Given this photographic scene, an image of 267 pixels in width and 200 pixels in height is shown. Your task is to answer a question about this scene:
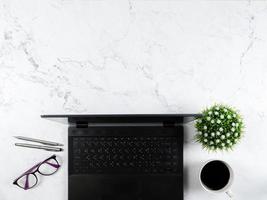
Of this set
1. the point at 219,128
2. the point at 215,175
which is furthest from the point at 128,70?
the point at 215,175

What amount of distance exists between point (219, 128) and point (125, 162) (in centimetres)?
35

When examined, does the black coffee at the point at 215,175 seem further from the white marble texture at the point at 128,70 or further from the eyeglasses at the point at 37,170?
the eyeglasses at the point at 37,170

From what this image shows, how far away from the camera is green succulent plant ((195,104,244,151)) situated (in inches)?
46.8

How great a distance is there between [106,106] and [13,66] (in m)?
0.37

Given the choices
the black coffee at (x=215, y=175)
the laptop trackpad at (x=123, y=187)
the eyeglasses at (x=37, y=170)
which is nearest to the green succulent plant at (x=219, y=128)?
the black coffee at (x=215, y=175)

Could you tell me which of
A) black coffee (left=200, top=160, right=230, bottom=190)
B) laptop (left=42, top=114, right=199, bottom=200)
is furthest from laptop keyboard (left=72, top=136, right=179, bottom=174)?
black coffee (left=200, top=160, right=230, bottom=190)

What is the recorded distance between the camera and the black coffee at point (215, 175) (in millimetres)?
1259

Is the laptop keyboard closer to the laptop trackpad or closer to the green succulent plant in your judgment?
the laptop trackpad

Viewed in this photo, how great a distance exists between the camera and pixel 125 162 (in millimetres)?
1285

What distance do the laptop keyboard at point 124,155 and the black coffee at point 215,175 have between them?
11cm

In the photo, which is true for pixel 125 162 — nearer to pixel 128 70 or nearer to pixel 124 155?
pixel 124 155

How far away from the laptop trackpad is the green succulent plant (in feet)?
0.63

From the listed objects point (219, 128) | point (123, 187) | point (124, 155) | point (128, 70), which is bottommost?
point (123, 187)

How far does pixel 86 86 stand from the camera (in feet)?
4.33
